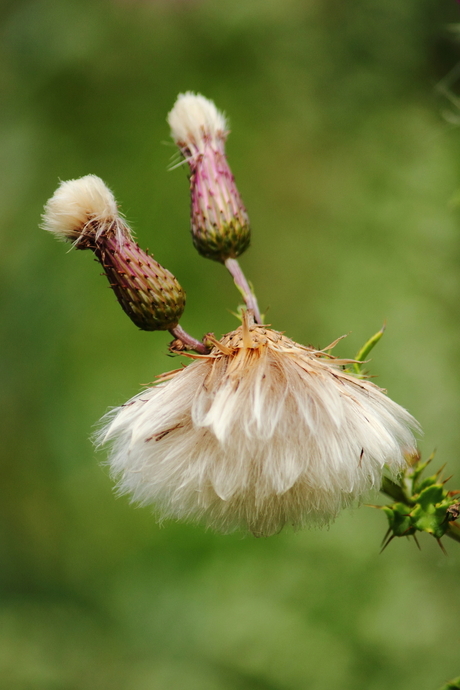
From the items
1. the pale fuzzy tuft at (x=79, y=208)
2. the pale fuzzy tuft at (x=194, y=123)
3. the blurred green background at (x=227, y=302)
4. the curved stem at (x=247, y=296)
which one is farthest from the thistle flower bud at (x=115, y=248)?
the blurred green background at (x=227, y=302)

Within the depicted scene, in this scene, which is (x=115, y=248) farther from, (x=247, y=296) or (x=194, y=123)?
(x=194, y=123)

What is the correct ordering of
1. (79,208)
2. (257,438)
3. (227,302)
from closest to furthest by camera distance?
(257,438)
(79,208)
(227,302)

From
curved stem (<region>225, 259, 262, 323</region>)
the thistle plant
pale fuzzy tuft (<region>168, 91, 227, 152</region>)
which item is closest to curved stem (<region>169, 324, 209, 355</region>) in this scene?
the thistle plant

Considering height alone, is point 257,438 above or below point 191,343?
below

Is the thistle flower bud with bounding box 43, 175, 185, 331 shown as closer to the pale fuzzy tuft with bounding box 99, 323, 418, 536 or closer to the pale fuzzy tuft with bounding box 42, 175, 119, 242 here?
the pale fuzzy tuft with bounding box 42, 175, 119, 242

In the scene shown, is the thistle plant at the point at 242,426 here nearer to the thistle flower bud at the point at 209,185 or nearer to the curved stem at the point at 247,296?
the curved stem at the point at 247,296

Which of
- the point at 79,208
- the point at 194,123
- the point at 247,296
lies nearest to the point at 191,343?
the point at 247,296

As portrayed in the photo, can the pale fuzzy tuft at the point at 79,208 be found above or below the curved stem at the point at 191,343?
above

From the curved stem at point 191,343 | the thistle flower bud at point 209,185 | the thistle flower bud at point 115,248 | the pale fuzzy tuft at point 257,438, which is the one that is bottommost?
the pale fuzzy tuft at point 257,438
